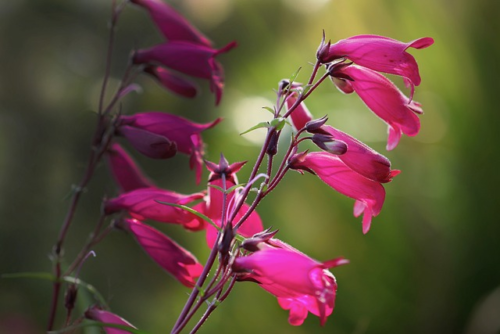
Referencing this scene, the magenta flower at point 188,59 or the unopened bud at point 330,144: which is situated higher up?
the unopened bud at point 330,144

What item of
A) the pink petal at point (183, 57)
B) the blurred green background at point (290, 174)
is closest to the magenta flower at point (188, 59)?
the pink petal at point (183, 57)

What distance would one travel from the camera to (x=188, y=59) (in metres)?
0.75

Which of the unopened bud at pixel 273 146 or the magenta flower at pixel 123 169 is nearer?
the unopened bud at pixel 273 146

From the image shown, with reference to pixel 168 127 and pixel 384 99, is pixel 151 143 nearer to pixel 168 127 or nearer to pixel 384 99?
pixel 168 127

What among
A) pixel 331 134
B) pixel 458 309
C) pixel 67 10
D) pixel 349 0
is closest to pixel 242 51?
pixel 349 0

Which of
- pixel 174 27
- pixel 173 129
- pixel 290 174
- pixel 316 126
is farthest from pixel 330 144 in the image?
pixel 290 174

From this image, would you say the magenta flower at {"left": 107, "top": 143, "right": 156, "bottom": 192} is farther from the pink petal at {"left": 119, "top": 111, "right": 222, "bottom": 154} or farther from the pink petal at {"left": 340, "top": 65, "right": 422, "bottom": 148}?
the pink petal at {"left": 340, "top": 65, "right": 422, "bottom": 148}

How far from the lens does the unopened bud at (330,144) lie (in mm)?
539

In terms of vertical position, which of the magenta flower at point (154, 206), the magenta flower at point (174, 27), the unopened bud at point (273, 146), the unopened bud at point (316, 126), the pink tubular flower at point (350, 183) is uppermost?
the unopened bud at point (316, 126)

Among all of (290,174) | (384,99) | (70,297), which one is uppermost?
(384,99)

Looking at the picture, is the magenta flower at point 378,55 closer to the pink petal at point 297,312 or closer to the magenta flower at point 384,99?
the magenta flower at point 384,99

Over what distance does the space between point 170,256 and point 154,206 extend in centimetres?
5

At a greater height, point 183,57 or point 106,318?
point 183,57

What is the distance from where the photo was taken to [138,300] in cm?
207
